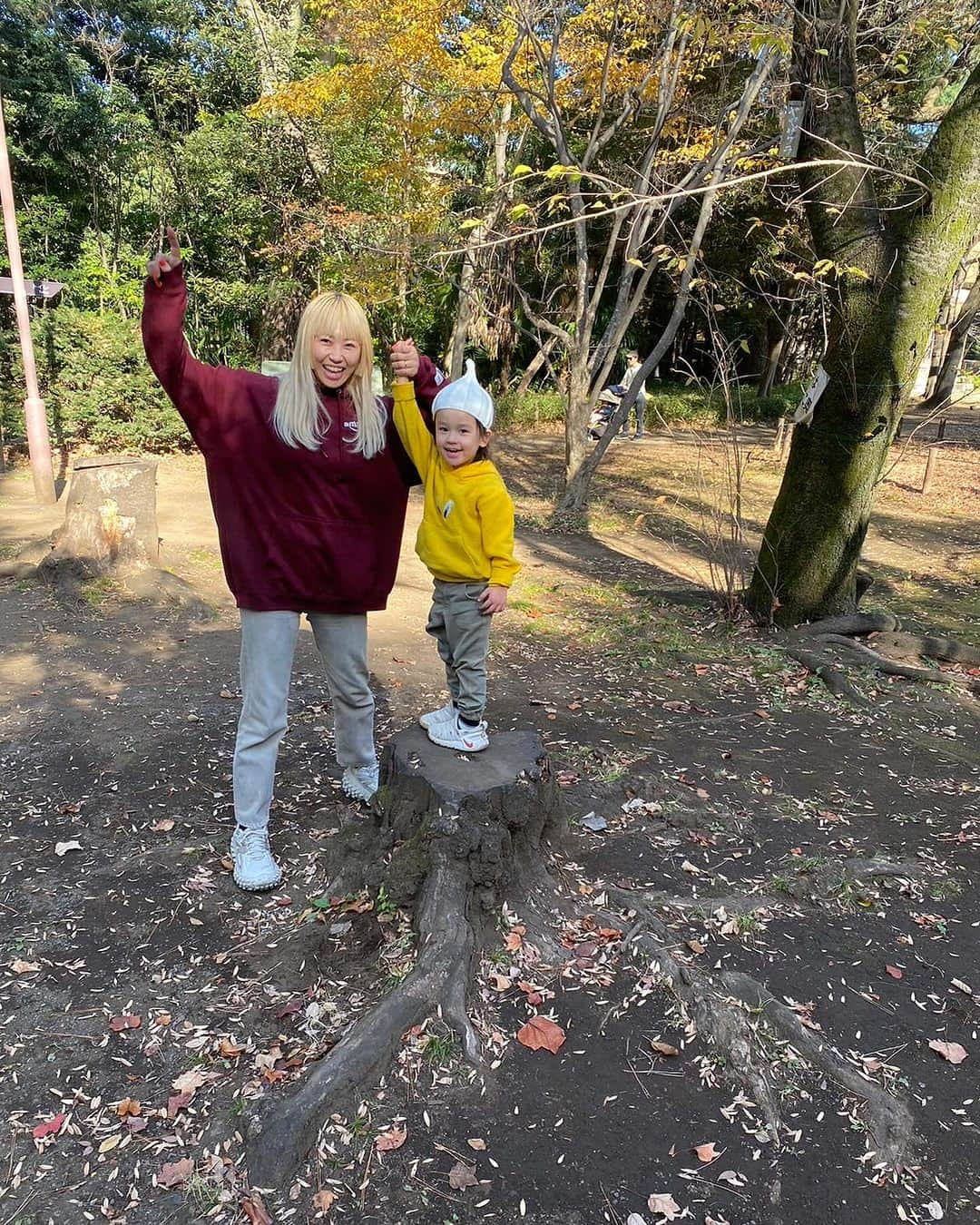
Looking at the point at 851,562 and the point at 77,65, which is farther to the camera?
the point at 77,65

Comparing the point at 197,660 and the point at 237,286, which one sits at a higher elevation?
the point at 237,286

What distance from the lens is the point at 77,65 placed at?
43.6 ft

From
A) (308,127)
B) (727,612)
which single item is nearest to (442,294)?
(308,127)

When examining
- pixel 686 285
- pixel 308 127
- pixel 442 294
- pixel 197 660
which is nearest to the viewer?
pixel 197 660

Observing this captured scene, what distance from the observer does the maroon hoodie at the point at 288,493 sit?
8.71 ft

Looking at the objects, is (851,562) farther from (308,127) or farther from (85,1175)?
(308,127)

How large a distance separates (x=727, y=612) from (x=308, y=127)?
40.6 ft

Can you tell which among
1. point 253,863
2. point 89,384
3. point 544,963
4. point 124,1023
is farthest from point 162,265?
point 89,384

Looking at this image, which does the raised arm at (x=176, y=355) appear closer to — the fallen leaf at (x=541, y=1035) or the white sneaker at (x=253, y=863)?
the white sneaker at (x=253, y=863)

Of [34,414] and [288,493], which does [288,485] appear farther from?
[34,414]

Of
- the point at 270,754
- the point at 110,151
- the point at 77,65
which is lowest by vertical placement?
the point at 270,754

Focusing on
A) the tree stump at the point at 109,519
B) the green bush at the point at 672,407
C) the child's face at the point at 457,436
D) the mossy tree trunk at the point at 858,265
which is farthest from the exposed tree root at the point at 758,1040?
the green bush at the point at 672,407

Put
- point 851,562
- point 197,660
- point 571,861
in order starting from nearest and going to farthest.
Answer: point 571,861 → point 197,660 → point 851,562

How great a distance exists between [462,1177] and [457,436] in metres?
2.04
